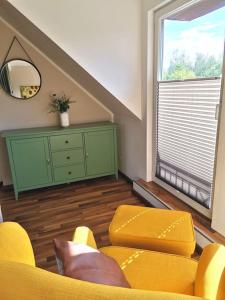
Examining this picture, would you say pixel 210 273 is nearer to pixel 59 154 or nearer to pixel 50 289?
pixel 50 289

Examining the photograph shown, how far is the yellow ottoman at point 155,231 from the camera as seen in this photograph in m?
1.27

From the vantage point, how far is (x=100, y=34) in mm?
1982

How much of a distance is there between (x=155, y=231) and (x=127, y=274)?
12.9 inches

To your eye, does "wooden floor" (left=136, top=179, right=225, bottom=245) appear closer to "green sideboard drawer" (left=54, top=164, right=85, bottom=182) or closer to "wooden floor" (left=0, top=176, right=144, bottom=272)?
"wooden floor" (left=0, top=176, right=144, bottom=272)

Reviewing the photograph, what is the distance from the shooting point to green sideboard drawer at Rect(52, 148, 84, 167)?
276cm

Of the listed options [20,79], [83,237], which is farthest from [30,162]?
[83,237]

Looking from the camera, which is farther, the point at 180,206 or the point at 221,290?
the point at 180,206

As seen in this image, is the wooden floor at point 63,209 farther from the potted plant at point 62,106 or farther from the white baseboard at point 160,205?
the potted plant at point 62,106

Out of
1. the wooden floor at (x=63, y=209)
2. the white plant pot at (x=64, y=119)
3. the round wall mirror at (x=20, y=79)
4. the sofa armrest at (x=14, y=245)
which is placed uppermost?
the round wall mirror at (x=20, y=79)

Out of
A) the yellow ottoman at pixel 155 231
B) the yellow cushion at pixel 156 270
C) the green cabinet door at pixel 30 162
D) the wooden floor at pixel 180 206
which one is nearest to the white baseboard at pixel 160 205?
the wooden floor at pixel 180 206

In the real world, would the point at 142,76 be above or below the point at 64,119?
above

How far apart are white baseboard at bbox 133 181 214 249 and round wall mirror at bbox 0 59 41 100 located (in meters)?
1.80

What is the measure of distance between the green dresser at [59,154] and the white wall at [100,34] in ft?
2.61

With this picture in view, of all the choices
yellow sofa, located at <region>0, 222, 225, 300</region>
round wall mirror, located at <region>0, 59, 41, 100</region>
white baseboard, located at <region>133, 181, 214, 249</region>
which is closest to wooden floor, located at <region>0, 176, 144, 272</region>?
white baseboard, located at <region>133, 181, 214, 249</region>
